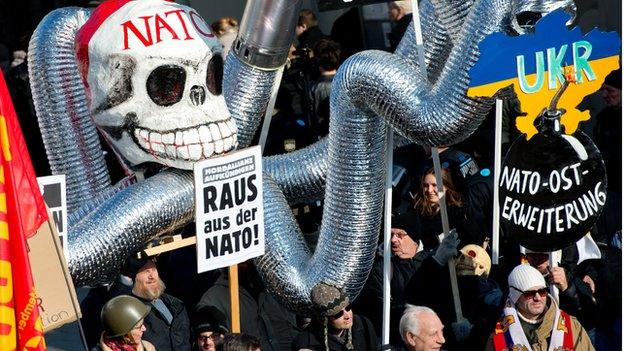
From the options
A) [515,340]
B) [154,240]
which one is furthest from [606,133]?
[154,240]

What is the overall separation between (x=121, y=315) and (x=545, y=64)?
240 cm

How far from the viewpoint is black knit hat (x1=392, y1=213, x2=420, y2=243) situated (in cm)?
1012

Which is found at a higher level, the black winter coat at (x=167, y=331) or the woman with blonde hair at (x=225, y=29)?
the woman with blonde hair at (x=225, y=29)

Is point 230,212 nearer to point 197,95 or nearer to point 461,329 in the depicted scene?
point 197,95

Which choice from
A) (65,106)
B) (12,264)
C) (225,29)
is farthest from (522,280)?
(225,29)

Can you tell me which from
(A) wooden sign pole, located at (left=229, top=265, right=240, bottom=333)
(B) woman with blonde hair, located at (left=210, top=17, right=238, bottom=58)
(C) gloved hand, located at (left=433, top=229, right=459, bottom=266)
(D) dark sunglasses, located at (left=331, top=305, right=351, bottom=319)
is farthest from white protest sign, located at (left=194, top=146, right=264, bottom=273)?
(B) woman with blonde hair, located at (left=210, top=17, right=238, bottom=58)

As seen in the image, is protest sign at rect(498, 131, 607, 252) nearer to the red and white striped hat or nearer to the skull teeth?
the skull teeth

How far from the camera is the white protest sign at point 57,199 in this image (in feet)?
28.0

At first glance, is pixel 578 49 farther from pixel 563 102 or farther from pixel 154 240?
pixel 154 240

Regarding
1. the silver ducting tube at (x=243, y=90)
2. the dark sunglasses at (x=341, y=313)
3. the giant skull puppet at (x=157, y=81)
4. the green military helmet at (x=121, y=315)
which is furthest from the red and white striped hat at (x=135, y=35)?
the dark sunglasses at (x=341, y=313)

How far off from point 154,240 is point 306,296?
0.85 meters

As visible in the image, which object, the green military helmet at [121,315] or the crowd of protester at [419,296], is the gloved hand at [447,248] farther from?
the green military helmet at [121,315]

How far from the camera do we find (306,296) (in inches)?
356

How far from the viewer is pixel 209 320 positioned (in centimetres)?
943
